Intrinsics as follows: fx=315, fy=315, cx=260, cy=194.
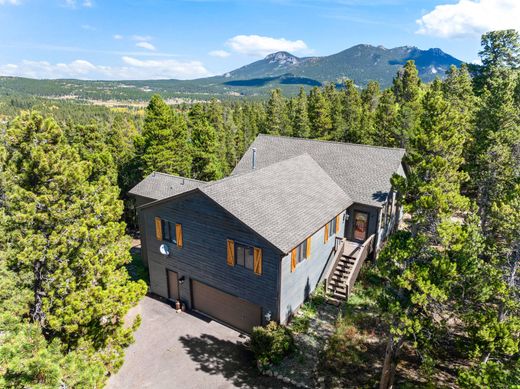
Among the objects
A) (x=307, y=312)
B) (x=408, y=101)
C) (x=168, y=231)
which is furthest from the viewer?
(x=408, y=101)

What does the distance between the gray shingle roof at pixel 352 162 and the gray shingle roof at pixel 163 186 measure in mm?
6968

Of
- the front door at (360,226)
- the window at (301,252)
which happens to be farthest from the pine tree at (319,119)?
the window at (301,252)

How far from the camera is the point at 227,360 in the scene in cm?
1548

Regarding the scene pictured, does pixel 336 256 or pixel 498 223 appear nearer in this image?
pixel 498 223

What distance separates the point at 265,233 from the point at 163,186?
1103 centimetres

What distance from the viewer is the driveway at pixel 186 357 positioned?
1419 cm

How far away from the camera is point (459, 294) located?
10.9 metres

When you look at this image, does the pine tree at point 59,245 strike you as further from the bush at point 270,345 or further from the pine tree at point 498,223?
the pine tree at point 498,223

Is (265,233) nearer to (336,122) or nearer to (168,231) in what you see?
(168,231)

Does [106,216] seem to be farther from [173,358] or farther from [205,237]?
[173,358]


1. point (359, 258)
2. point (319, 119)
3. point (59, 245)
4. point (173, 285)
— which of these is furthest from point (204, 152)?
point (59, 245)

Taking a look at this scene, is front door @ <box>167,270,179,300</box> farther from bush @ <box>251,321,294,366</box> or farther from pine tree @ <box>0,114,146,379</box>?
pine tree @ <box>0,114,146,379</box>

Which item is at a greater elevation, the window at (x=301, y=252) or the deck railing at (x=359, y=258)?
the window at (x=301, y=252)

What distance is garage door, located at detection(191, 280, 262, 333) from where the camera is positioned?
1692 centimetres
